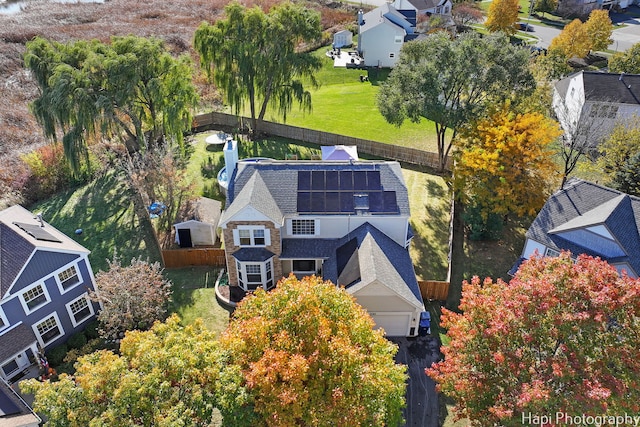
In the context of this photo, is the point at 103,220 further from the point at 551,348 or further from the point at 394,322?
the point at 551,348

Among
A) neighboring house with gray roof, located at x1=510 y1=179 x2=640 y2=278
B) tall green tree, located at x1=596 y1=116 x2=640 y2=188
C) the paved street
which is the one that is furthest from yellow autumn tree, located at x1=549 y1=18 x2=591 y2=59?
neighboring house with gray roof, located at x1=510 y1=179 x2=640 y2=278

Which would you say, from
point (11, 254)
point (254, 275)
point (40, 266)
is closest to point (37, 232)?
point (11, 254)

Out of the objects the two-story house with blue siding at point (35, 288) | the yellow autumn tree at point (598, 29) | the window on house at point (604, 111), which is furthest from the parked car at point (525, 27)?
the two-story house with blue siding at point (35, 288)

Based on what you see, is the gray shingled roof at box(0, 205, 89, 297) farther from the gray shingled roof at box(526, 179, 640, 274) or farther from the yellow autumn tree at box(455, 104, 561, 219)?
the gray shingled roof at box(526, 179, 640, 274)

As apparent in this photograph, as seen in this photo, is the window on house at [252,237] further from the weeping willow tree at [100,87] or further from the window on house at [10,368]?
the weeping willow tree at [100,87]

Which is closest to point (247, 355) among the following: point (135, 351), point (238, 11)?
point (135, 351)

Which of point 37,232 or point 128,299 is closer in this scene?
point 128,299

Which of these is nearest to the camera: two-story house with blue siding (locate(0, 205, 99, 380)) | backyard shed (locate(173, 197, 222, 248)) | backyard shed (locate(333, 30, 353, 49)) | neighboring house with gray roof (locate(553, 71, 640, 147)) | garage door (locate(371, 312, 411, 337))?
two-story house with blue siding (locate(0, 205, 99, 380))
